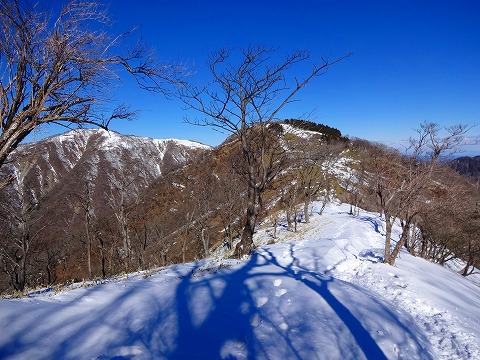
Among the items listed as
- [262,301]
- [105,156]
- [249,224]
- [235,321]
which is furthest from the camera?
[105,156]

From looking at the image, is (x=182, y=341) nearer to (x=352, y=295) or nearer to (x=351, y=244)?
(x=352, y=295)

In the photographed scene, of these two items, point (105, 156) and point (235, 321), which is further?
point (105, 156)

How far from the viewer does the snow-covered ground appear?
4203 mm

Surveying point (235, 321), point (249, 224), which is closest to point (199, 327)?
point (235, 321)

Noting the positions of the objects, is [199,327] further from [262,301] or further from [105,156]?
[105,156]

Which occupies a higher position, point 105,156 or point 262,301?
point 105,156

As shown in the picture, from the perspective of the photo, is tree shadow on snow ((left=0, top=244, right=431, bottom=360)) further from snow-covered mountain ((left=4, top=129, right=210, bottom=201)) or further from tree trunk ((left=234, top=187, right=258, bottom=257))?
snow-covered mountain ((left=4, top=129, right=210, bottom=201))

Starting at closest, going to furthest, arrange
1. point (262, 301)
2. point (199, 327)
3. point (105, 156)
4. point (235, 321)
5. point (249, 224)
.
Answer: point (199, 327) → point (235, 321) → point (262, 301) → point (249, 224) → point (105, 156)

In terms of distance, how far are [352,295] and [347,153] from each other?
141 ft

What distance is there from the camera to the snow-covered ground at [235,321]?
4203 mm

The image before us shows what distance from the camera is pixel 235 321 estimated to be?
5.29m

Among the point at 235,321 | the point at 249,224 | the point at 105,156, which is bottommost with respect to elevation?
the point at 235,321

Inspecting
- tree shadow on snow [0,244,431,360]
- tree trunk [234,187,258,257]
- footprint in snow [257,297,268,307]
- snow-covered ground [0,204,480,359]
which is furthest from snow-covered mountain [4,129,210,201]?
footprint in snow [257,297,268,307]

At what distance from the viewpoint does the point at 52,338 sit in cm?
408
